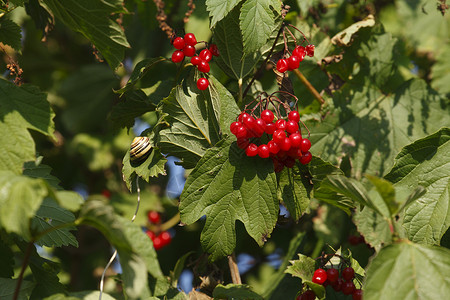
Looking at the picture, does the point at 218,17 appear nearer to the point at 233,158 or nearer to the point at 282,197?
the point at 233,158

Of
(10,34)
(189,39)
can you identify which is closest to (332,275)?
(189,39)

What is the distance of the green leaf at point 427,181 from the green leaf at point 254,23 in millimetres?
657

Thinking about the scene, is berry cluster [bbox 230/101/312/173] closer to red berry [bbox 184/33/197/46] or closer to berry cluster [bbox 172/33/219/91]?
berry cluster [bbox 172/33/219/91]

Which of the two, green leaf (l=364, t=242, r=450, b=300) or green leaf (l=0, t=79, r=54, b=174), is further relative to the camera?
green leaf (l=0, t=79, r=54, b=174)

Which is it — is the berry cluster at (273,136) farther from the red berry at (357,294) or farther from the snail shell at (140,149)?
the red berry at (357,294)

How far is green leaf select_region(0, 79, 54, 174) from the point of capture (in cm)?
150

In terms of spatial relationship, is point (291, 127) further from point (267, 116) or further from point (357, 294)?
point (357, 294)

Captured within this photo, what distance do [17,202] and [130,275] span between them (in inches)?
13.5

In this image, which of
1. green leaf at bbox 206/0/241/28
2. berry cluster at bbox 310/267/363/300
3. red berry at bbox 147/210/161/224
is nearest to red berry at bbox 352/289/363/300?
berry cluster at bbox 310/267/363/300

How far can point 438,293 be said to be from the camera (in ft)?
4.42

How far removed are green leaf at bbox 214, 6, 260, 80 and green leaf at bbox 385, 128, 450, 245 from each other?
662 millimetres

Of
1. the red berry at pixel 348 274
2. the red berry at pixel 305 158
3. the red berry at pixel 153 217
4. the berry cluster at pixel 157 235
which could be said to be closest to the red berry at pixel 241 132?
the red berry at pixel 305 158

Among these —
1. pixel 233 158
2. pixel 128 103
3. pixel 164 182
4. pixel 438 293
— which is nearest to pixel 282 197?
pixel 233 158

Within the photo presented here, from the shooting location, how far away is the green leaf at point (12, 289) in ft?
5.28
